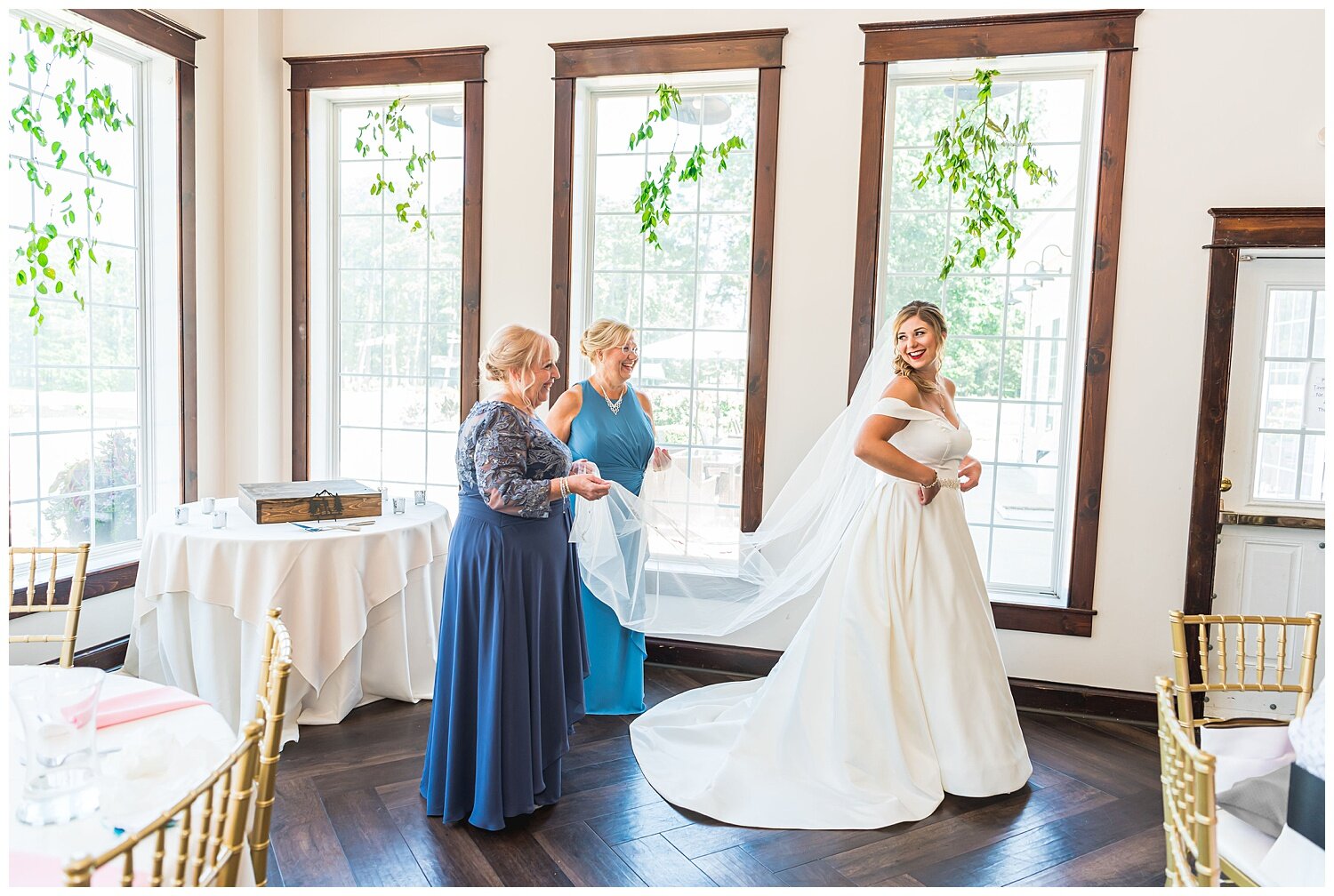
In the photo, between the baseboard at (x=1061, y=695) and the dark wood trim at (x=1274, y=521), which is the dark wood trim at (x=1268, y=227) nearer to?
the dark wood trim at (x=1274, y=521)

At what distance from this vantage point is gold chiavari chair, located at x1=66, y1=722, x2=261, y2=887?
1.07 m

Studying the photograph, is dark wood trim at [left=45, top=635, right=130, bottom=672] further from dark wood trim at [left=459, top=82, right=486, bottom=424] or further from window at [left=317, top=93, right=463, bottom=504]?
dark wood trim at [left=459, top=82, right=486, bottom=424]

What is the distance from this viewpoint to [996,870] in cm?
253

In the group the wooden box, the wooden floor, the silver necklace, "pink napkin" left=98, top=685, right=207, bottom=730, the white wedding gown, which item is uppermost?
the silver necklace

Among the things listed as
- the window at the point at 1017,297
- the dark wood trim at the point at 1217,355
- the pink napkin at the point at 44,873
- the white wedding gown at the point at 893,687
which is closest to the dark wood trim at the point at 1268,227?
the dark wood trim at the point at 1217,355

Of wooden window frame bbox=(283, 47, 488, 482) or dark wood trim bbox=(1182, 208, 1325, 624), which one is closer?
dark wood trim bbox=(1182, 208, 1325, 624)

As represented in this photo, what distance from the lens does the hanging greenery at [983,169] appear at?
3.80 metres

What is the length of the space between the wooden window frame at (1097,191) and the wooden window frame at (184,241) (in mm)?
3196

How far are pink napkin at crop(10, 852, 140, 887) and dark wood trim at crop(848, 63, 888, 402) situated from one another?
3.22m

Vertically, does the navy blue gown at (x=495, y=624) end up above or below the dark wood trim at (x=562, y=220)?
below

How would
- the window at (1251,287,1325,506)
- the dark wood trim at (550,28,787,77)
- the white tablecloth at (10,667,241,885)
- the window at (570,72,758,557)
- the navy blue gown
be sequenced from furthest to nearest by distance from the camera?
the window at (570,72,758,557)
the dark wood trim at (550,28,787,77)
the window at (1251,287,1325,506)
the navy blue gown
the white tablecloth at (10,667,241,885)

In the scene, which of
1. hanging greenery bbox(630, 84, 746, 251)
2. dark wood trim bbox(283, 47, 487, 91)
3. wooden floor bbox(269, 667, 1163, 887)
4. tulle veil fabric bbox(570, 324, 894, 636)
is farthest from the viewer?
dark wood trim bbox(283, 47, 487, 91)

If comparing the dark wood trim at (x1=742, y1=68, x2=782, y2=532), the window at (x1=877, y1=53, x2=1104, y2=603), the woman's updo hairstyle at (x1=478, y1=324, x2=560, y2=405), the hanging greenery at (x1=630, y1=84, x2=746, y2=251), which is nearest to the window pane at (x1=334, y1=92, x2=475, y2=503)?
the hanging greenery at (x1=630, y1=84, x2=746, y2=251)

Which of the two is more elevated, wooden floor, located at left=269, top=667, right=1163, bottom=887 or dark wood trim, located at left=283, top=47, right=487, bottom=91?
dark wood trim, located at left=283, top=47, right=487, bottom=91
